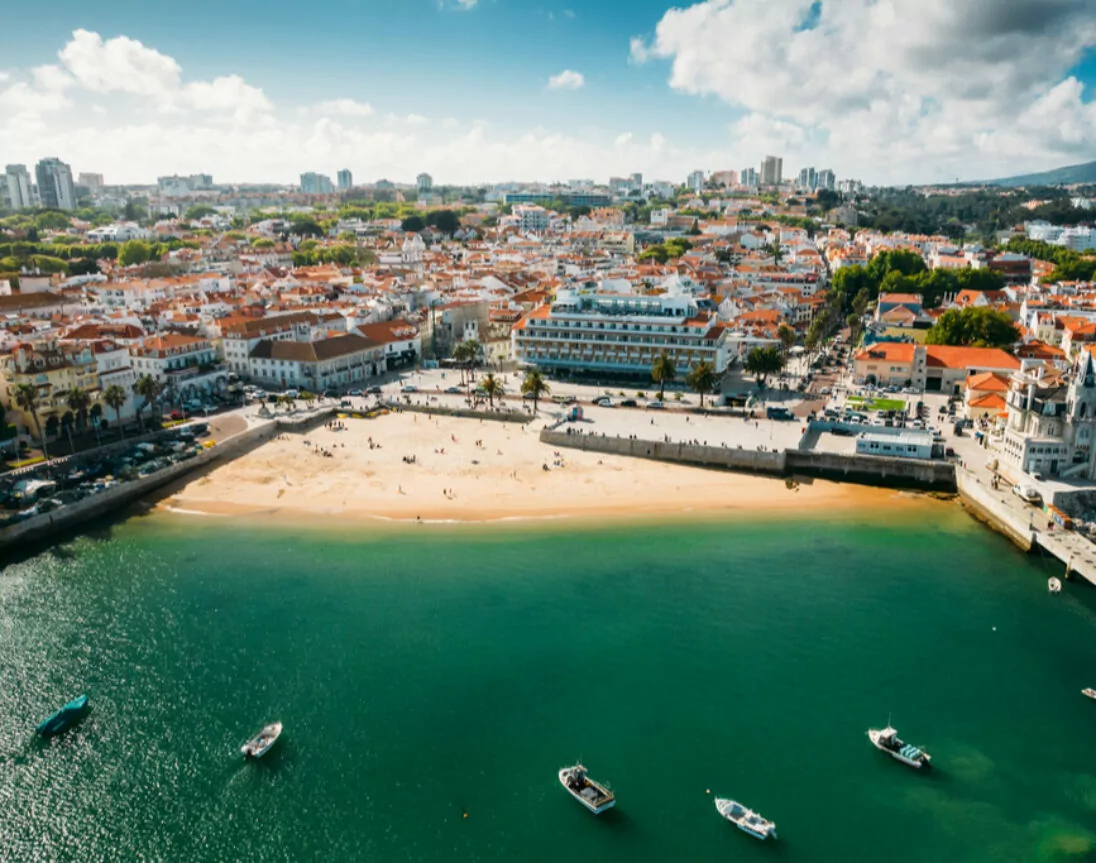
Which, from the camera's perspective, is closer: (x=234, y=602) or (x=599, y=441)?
(x=234, y=602)

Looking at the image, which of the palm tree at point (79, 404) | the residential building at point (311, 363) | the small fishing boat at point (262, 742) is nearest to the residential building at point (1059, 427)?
the small fishing boat at point (262, 742)

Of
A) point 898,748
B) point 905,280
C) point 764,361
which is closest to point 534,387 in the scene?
point 764,361

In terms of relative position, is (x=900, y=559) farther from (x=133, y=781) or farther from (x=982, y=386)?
(x=133, y=781)

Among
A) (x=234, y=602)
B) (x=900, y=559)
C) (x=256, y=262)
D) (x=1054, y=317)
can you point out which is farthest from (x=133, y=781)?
(x=256, y=262)

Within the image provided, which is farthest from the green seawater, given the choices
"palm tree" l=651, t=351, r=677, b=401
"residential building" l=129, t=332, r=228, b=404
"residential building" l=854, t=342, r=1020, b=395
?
"residential building" l=854, t=342, r=1020, b=395

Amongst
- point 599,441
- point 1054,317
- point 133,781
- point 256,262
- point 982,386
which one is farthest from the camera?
point 256,262

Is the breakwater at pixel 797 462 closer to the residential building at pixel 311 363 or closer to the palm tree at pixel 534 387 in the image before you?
the palm tree at pixel 534 387

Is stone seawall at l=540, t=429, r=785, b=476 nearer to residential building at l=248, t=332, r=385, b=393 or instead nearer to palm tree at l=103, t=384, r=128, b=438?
residential building at l=248, t=332, r=385, b=393
